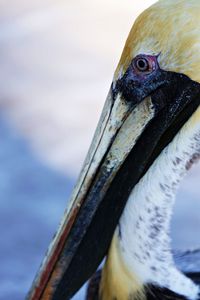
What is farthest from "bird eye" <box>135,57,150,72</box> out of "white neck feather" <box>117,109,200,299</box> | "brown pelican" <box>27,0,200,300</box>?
"white neck feather" <box>117,109,200,299</box>

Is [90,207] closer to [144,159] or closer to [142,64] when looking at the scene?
[144,159]

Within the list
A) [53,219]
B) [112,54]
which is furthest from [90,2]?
[53,219]

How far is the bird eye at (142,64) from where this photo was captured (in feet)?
10.3

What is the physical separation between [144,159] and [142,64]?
0.97ft

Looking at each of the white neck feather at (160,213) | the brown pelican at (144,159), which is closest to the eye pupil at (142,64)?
the brown pelican at (144,159)

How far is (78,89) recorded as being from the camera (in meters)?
5.82

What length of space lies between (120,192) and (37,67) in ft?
9.35

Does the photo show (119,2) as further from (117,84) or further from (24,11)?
(117,84)

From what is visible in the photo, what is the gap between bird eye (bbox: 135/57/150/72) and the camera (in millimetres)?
3146

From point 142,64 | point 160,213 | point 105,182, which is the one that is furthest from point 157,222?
point 142,64

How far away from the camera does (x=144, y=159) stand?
3.22 meters

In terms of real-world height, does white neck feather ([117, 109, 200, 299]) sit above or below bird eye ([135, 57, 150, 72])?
below

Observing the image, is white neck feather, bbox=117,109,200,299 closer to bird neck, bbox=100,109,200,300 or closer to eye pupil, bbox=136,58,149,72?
bird neck, bbox=100,109,200,300

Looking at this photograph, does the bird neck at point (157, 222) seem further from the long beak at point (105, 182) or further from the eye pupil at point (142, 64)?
the eye pupil at point (142, 64)
